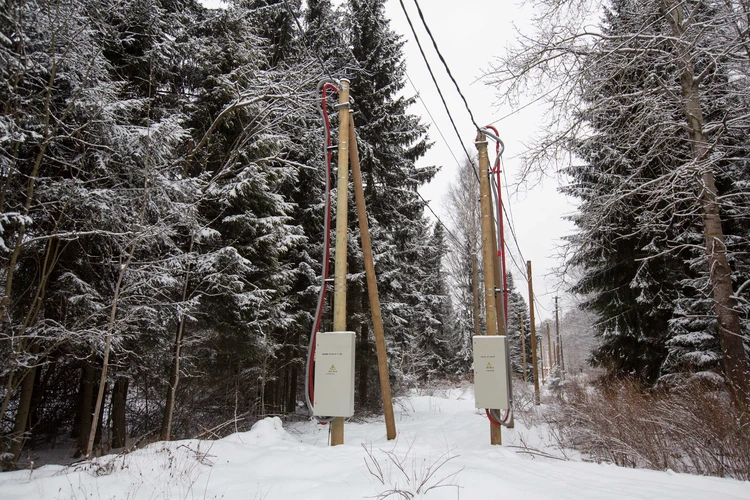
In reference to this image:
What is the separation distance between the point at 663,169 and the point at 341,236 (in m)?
7.09

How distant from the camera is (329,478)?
3.55 m

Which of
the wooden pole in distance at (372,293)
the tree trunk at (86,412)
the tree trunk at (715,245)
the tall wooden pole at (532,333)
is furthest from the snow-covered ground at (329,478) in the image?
the tall wooden pole at (532,333)

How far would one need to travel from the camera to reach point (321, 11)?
44.0ft

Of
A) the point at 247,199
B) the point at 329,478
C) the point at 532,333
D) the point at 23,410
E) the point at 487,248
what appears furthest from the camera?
the point at 532,333

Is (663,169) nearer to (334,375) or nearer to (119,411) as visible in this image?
(334,375)

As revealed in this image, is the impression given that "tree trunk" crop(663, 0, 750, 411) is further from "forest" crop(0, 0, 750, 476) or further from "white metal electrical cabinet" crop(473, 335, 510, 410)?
"white metal electrical cabinet" crop(473, 335, 510, 410)

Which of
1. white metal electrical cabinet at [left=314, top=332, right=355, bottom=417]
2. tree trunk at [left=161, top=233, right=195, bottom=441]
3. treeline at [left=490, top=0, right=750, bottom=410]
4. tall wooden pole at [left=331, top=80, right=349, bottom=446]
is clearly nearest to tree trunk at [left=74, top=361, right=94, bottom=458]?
tree trunk at [left=161, top=233, right=195, bottom=441]

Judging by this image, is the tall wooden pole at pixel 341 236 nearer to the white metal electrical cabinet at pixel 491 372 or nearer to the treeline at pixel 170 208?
the treeline at pixel 170 208

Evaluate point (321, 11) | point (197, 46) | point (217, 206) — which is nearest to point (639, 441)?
point (217, 206)

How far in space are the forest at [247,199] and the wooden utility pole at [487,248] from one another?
104cm

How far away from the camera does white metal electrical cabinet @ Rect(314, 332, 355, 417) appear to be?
508cm

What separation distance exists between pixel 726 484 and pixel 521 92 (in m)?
5.89

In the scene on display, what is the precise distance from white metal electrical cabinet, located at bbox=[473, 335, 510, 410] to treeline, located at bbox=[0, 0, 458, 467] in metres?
3.39

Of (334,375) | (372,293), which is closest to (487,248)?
(372,293)
